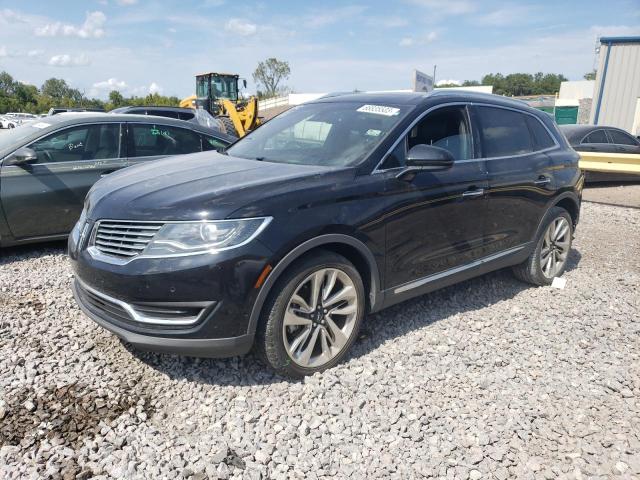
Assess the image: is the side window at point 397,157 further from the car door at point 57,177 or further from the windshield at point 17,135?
the windshield at point 17,135

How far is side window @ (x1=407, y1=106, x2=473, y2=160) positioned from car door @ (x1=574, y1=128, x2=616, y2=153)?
336 inches

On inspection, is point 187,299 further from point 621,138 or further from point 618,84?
point 618,84

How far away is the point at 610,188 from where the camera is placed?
37.8ft

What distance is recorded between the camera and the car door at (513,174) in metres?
4.24

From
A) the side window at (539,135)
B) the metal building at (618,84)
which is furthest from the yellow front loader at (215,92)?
the side window at (539,135)

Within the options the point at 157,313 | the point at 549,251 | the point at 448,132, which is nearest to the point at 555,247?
the point at 549,251

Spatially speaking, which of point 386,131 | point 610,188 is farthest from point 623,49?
point 386,131

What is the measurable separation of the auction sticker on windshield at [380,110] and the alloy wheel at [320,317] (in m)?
1.33

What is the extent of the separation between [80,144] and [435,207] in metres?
4.03

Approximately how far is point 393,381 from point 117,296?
70.2 inches

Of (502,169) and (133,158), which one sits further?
(133,158)

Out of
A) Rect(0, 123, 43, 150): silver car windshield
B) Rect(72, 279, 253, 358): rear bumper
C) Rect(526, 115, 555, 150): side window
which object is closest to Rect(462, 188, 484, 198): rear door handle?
Rect(526, 115, 555, 150): side window

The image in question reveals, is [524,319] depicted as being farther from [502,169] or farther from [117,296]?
[117,296]

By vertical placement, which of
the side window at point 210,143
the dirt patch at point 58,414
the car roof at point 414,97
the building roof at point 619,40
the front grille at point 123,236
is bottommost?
the dirt patch at point 58,414
